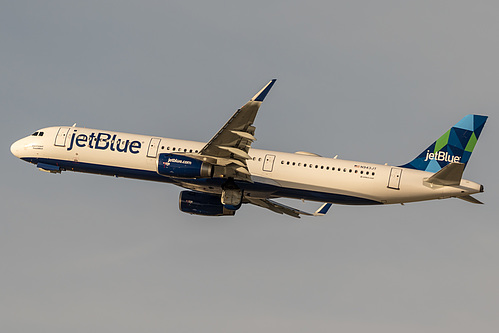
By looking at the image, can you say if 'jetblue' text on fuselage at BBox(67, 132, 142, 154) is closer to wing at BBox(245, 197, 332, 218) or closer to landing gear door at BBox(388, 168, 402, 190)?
wing at BBox(245, 197, 332, 218)

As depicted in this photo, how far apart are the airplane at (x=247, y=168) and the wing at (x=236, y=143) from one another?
0.07m

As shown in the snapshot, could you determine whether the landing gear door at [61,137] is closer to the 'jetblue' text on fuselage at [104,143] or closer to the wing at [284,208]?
the 'jetblue' text on fuselage at [104,143]

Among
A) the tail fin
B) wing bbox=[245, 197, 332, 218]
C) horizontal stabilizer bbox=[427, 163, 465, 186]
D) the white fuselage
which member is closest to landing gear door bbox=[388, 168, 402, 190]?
the white fuselage

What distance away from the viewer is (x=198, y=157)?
53938mm

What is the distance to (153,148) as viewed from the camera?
5806 centimetres

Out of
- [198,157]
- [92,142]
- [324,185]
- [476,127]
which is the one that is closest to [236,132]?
[198,157]

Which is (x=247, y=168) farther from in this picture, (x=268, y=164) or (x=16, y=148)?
(x=16, y=148)

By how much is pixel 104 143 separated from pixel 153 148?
13.5 feet

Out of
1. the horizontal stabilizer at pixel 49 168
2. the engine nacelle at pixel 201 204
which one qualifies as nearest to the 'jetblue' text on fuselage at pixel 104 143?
the horizontal stabilizer at pixel 49 168

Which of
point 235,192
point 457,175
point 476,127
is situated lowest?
point 235,192

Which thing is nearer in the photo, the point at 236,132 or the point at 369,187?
the point at 236,132

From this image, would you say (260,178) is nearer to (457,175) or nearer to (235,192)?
(235,192)

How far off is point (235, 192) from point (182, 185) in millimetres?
4699

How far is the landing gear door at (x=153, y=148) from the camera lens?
190 feet
